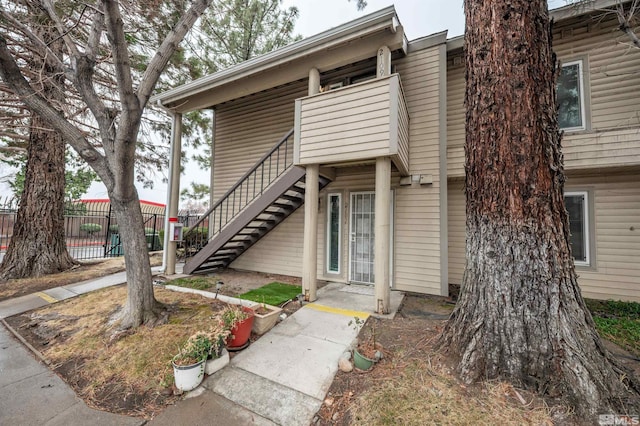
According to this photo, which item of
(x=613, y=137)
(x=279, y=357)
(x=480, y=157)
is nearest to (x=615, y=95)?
(x=613, y=137)

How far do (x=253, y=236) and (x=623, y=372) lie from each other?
6887 millimetres

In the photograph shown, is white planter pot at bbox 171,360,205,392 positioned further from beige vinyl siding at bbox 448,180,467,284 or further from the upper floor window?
the upper floor window

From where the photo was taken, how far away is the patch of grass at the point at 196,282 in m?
5.60

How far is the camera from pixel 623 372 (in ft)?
7.44

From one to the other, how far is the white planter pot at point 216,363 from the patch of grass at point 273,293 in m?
1.62

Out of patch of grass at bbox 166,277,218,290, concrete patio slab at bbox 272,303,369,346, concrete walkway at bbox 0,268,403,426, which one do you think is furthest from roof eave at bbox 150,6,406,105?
concrete walkway at bbox 0,268,403,426

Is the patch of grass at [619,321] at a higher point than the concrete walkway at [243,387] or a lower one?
higher

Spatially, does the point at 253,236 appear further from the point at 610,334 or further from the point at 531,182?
the point at 610,334

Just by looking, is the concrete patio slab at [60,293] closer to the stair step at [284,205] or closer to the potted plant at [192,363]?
the potted plant at [192,363]

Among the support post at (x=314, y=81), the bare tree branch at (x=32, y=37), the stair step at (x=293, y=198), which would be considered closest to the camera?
the bare tree branch at (x=32, y=37)

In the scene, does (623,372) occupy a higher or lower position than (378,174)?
lower

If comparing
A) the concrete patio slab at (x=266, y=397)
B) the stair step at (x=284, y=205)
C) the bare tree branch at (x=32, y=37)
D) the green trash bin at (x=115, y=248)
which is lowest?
the concrete patio slab at (x=266, y=397)

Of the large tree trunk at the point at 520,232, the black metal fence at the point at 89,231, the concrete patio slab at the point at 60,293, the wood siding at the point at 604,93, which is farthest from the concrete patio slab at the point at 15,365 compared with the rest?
the wood siding at the point at 604,93

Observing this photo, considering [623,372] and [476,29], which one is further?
[476,29]
